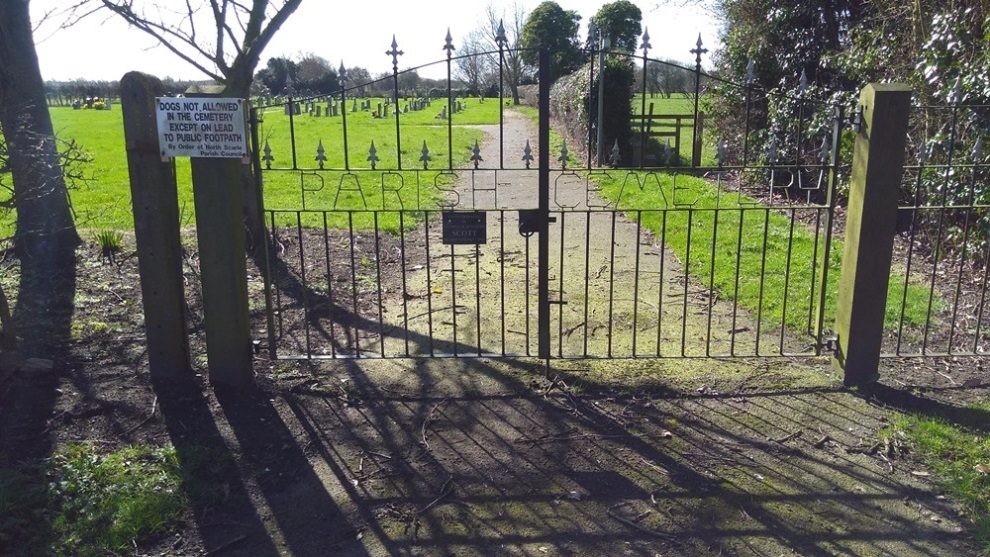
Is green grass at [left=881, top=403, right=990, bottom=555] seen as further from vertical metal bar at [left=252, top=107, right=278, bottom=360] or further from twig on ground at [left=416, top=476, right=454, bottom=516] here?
vertical metal bar at [left=252, top=107, right=278, bottom=360]

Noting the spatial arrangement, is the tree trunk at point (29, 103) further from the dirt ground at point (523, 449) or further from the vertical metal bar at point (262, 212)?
the vertical metal bar at point (262, 212)

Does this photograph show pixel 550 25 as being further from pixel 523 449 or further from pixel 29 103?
pixel 523 449

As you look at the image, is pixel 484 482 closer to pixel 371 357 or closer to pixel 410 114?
pixel 371 357

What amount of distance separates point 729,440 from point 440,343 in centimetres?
247

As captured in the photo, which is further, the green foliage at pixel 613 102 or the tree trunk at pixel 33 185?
the green foliage at pixel 613 102

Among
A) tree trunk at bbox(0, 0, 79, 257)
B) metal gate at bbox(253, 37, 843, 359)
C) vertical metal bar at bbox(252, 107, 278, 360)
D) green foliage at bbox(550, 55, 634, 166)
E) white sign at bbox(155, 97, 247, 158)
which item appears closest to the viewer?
white sign at bbox(155, 97, 247, 158)

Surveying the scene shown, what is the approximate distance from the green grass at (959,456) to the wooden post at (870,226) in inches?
20.6

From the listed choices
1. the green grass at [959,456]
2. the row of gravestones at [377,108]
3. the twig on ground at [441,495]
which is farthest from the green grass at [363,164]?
the green grass at [959,456]

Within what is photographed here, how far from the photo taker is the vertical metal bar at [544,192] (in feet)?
15.9

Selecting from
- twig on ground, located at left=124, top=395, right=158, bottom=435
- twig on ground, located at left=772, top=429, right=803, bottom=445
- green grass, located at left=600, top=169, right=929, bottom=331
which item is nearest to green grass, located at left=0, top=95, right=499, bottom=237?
twig on ground, located at left=124, top=395, right=158, bottom=435

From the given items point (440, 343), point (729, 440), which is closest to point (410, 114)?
point (440, 343)

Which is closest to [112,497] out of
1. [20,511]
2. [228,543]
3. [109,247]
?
[20,511]

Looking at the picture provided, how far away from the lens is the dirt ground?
360 cm

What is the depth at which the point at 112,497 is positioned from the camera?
379 cm
